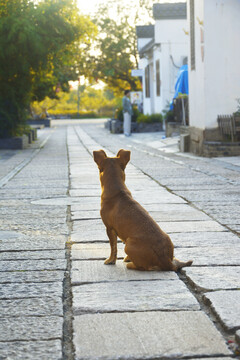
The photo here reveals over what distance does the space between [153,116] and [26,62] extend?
1275 centimetres

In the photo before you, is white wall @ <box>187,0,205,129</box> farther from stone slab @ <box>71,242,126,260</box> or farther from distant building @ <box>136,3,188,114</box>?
distant building @ <box>136,3,188,114</box>

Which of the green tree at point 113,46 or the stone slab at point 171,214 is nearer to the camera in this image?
the stone slab at point 171,214

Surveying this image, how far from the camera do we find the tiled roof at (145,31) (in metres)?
38.1

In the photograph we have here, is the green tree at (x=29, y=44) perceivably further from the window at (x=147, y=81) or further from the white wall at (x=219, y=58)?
the window at (x=147, y=81)

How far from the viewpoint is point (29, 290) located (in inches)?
146

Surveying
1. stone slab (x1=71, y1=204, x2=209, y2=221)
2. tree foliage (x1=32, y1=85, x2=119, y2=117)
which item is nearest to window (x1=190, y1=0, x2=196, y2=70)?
stone slab (x1=71, y1=204, x2=209, y2=221)

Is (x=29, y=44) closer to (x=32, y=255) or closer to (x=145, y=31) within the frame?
(x=32, y=255)

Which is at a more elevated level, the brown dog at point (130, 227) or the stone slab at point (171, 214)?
the brown dog at point (130, 227)

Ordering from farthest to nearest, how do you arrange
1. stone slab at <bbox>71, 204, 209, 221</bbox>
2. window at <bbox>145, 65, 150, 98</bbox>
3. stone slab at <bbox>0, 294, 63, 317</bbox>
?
window at <bbox>145, 65, 150, 98</bbox>, stone slab at <bbox>71, 204, 209, 221</bbox>, stone slab at <bbox>0, 294, 63, 317</bbox>

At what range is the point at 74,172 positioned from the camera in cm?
1163

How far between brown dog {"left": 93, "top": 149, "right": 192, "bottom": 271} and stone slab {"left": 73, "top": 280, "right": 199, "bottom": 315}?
207 millimetres

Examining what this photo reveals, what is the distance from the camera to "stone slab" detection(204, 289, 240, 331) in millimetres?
2994

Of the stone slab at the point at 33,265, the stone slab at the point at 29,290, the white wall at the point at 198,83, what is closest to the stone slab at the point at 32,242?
the stone slab at the point at 33,265

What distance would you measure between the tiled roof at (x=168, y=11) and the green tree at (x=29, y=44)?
1009cm
